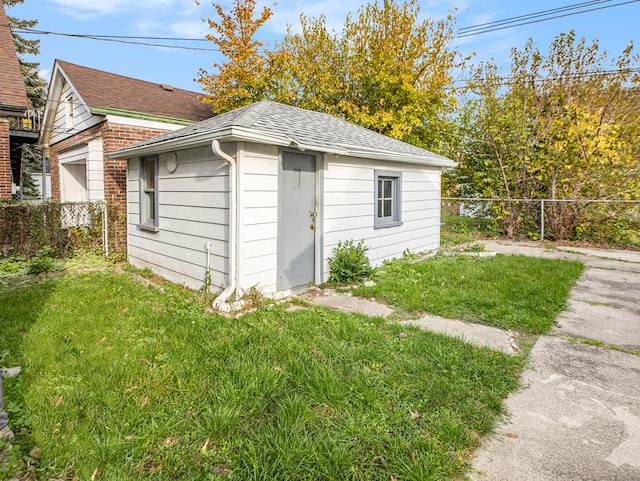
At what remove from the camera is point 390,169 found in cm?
781

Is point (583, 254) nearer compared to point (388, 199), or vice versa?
point (388, 199)

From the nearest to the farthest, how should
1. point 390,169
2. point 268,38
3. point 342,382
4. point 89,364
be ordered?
point 342,382
point 89,364
point 390,169
point 268,38

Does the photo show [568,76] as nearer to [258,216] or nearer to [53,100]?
[258,216]

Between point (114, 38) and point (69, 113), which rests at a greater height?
point (114, 38)

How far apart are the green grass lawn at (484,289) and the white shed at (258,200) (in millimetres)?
1009

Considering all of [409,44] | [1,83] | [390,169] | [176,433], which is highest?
[409,44]

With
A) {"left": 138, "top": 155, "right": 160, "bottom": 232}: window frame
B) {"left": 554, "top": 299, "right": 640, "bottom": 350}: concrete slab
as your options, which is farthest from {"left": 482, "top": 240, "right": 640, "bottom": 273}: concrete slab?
{"left": 138, "top": 155, "right": 160, "bottom": 232}: window frame

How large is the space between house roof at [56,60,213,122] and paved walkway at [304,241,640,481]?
7.88m

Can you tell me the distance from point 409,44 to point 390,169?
30.5ft

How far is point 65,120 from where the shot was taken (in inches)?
424

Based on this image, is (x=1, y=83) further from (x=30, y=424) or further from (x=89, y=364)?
(x=30, y=424)

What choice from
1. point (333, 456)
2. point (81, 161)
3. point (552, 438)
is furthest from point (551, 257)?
point (81, 161)

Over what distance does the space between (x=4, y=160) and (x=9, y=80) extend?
68.7 inches

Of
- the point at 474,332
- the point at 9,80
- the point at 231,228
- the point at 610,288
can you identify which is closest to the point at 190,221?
the point at 231,228
